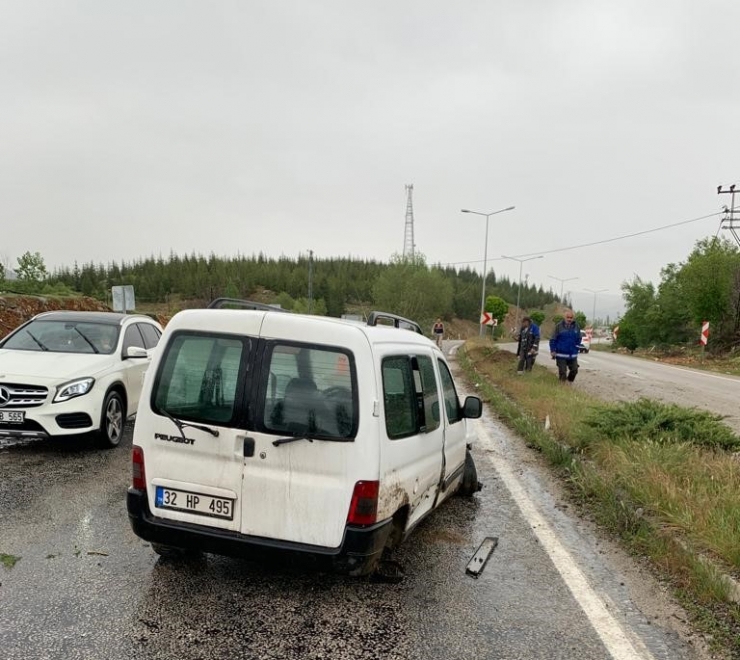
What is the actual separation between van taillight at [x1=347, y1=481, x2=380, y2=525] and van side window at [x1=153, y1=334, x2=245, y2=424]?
87cm

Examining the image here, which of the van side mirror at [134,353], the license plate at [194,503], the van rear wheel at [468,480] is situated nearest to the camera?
the license plate at [194,503]

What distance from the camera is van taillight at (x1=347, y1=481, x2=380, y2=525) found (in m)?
3.23

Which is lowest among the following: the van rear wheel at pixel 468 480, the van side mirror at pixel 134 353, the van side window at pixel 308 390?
the van rear wheel at pixel 468 480

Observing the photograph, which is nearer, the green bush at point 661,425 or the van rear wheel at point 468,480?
the van rear wheel at point 468,480

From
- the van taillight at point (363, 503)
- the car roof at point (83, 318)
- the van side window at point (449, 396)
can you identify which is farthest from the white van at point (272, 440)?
the car roof at point (83, 318)

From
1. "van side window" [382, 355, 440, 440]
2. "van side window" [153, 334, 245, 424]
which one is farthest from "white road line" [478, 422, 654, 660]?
"van side window" [153, 334, 245, 424]

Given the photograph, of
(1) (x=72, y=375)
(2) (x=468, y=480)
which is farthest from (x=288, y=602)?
(1) (x=72, y=375)

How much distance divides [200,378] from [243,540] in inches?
39.1

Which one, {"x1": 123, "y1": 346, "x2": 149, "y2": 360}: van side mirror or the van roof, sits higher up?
the van roof

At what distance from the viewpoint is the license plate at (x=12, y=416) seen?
6234 millimetres

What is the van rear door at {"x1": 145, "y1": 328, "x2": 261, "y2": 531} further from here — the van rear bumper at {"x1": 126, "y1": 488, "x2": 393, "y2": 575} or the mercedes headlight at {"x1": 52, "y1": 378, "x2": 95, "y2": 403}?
the mercedes headlight at {"x1": 52, "y1": 378, "x2": 95, "y2": 403}

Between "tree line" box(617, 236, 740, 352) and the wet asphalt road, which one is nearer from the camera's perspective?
the wet asphalt road

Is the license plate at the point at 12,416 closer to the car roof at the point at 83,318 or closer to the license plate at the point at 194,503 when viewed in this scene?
the car roof at the point at 83,318

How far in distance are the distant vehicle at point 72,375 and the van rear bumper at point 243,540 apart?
346 cm
